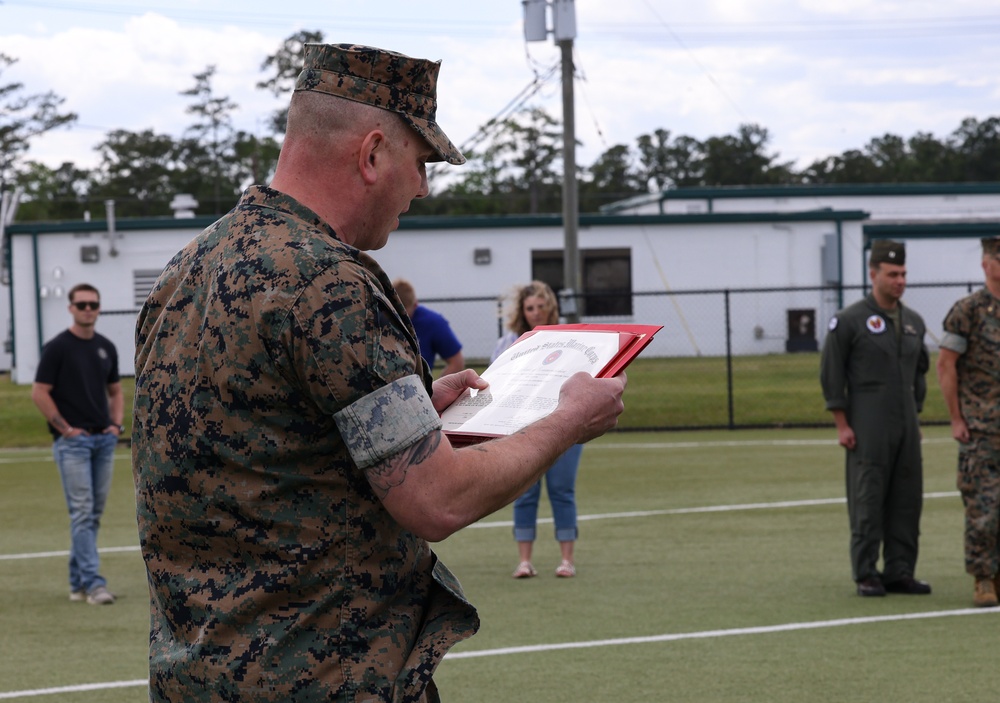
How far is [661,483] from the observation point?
14.4 metres

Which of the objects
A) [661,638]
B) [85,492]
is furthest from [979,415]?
[85,492]

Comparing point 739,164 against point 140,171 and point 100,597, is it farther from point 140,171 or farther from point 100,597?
point 100,597

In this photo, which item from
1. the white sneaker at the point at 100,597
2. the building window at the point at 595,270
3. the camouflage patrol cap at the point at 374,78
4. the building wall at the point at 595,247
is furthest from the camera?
the building window at the point at 595,270

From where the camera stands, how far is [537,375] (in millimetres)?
2928

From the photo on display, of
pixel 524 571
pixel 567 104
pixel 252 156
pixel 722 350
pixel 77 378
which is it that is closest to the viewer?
pixel 77 378

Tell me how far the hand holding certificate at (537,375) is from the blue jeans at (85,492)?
257 inches

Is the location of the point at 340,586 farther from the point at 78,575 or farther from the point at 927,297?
the point at 927,297

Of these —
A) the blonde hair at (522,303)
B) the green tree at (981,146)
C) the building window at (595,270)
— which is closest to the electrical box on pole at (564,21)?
the building window at (595,270)

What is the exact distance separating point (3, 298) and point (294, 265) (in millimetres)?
37267

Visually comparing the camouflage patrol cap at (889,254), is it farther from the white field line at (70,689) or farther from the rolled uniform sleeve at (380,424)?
the rolled uniform sleeve at (380,424)

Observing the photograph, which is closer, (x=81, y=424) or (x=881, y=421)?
(x=881, y=421)

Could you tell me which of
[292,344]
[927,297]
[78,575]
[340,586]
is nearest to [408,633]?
[340,586]

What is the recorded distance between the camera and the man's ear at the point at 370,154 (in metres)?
2.52

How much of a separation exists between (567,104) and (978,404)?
14485mm
